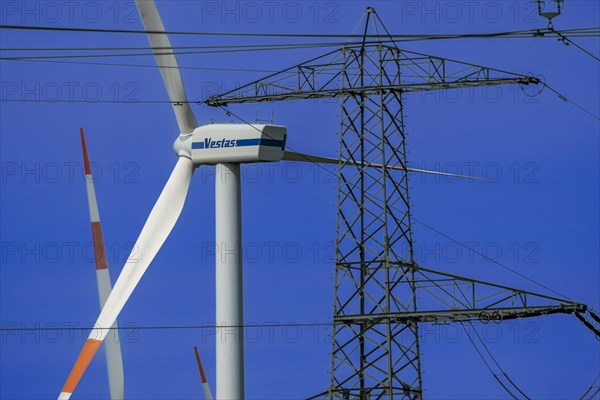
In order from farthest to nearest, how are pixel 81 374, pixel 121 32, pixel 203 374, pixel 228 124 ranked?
pixel 203 374 < pixel 228 124 < pixel 81 374 < pixel 121 32

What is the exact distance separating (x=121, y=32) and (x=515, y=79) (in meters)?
26.0

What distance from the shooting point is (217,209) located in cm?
9062

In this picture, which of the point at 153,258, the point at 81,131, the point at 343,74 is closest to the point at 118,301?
the point at 153,258

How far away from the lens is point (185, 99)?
9175cm

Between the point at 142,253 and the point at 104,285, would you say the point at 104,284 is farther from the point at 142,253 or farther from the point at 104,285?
the point at 142,253

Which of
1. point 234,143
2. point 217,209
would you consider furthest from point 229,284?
point 234,143

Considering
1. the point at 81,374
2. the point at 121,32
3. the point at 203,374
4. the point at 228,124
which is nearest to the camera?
the point at 121,32

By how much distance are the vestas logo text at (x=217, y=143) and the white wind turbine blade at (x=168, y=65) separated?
154 centimetres

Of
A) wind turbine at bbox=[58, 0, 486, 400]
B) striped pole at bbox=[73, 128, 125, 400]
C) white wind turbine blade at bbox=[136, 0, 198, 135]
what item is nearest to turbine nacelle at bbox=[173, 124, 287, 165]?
wind turbine at bbox=[58, 0, 486, 400]

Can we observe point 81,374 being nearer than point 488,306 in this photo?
Yes

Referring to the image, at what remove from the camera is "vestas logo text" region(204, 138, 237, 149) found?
298 feet

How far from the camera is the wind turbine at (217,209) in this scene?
87375 millimetres

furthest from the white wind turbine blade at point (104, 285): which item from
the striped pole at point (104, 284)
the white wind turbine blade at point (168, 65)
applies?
the white wind turbine blade at point (168, 65)

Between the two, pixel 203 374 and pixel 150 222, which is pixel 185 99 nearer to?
pixel 150 222
